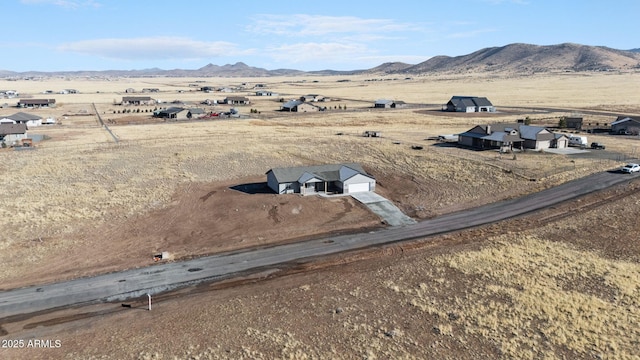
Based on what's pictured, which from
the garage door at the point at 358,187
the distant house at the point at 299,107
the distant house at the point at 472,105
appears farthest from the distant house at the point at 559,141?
the distant house at the point at 299,107

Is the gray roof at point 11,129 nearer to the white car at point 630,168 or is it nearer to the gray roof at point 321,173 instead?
the gray roof at point 321,173

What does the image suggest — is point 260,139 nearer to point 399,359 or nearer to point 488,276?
point 488,276

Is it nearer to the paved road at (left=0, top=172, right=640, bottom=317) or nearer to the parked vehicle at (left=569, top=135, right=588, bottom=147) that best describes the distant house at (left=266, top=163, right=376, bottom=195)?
the paved road at (left=0, top=172, right=640, bottom=317)

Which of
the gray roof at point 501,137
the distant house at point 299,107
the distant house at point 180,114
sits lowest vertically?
the gray roof at point 501,137

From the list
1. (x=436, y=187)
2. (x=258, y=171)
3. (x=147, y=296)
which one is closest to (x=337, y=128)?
(x=258, y=171)

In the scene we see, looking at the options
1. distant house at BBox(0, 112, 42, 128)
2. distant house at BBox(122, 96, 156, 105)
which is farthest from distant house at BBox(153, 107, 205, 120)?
distant house at BBox(122, 96, 156, 105)
